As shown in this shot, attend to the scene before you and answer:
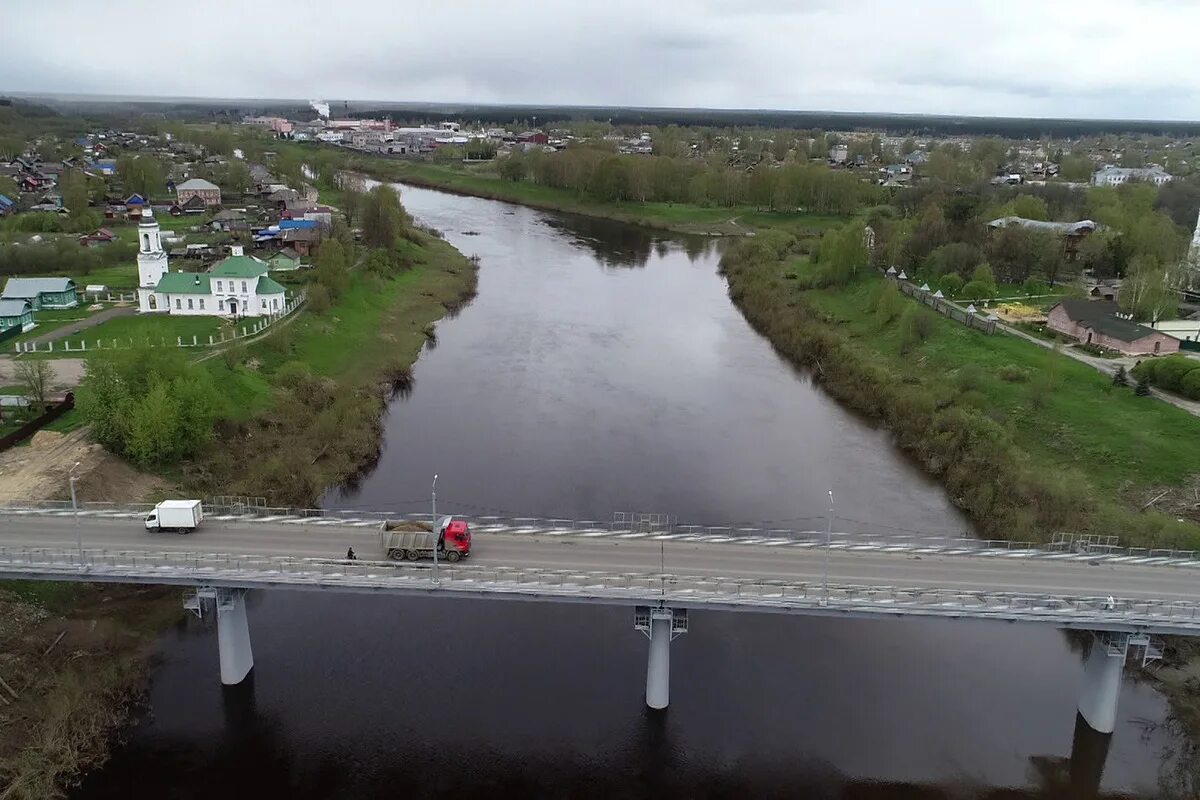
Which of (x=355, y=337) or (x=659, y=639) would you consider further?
(x=355, y=337)

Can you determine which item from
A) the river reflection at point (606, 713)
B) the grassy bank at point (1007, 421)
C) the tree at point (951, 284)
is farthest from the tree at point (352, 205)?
the river reflection at point (606, 713)

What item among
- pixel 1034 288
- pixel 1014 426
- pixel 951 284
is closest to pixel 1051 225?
pixel 1034 288

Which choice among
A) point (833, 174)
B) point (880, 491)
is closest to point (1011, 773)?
point (880, 491)

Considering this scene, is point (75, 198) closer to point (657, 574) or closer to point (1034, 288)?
point (657, 574)

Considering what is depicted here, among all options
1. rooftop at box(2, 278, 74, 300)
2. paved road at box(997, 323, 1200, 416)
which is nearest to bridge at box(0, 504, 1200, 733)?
paved road at box(997, 323, 1200, 416)

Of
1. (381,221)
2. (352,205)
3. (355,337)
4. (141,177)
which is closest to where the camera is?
(355,337)

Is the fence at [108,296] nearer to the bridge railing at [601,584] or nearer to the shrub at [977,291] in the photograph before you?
the bridge railing at [601,584]
